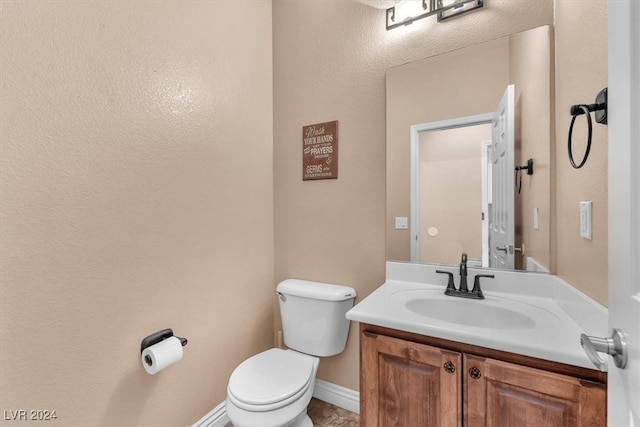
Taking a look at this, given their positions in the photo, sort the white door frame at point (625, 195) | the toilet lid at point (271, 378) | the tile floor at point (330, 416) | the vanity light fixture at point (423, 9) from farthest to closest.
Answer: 1. the tile floor at point (330, 416)
2. the vanity light fixture at point (423, 9)
3. the toilet lid at point (271, 378)
4. the white door frame at point (625, 195)

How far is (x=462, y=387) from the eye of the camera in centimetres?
97

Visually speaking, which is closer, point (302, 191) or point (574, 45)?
point (574, 45)

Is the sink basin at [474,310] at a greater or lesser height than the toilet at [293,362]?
greater

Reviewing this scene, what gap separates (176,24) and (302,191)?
1085 mm

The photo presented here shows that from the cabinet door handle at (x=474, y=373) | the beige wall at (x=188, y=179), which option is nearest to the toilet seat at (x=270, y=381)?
the beige wall at (x=188, y=179)

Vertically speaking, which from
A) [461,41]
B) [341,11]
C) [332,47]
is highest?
[341,11]

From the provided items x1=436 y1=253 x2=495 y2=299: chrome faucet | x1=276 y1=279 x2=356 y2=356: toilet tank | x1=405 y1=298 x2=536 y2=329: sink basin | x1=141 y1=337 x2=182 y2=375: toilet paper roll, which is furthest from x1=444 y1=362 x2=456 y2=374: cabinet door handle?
x1=141 y1=337 x2=182 y2=375: toilet paper roll

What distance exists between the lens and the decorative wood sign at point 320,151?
1.75 metres

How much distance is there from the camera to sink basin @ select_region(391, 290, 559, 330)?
1136 millimetres

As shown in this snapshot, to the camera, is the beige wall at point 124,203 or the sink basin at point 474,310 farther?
the sink basin at point 474,310

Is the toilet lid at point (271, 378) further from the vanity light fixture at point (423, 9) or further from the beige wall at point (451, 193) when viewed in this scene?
the vanity light fixture at point (423, 9)

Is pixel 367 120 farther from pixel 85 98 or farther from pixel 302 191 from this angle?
pixel 85 98

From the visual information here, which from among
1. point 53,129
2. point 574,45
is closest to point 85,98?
point 53,129

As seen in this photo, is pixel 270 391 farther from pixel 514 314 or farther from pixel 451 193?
pixel 451 193
